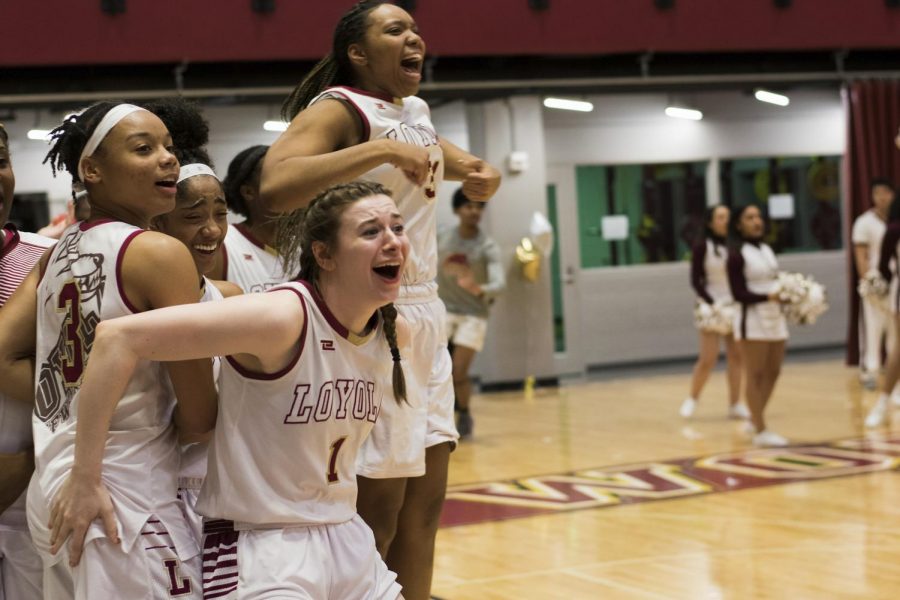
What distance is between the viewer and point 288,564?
2430 millimetres

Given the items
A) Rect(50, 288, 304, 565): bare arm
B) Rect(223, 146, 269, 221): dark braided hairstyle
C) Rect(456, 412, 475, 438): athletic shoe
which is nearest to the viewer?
Rect(50, 288, 304, 565): bare arm

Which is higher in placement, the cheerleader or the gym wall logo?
the cheerleader

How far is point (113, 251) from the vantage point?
2371mm

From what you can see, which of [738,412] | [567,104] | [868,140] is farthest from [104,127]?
[868,140]

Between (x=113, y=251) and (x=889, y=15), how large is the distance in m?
12.8

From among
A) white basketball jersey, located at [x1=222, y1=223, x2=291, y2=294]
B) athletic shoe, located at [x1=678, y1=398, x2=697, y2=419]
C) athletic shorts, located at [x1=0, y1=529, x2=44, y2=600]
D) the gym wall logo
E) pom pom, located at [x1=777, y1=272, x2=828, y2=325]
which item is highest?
white basketball jersey, located at [x1=222, y1=223, x2=291, y2=294]

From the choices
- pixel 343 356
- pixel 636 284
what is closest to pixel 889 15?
pixel 636 284

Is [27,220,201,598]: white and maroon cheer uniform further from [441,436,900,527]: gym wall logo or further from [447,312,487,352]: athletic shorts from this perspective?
[447,312,487,352]: athletic shorts

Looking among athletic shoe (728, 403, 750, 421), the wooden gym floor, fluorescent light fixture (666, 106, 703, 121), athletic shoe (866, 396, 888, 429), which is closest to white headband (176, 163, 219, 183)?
the wooden gym floor

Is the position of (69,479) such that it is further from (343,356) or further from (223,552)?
(343,356)

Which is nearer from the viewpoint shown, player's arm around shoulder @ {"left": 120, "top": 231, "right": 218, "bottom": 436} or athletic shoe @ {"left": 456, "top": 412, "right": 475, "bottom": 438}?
player's arm around shoulder @ {"left": 120, "top": 231, "right": 218, "bottom": 436}

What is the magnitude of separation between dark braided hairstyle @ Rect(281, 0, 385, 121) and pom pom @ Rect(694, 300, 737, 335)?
719 centimetres

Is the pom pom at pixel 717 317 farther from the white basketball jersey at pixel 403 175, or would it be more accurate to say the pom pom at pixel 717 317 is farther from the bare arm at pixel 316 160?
the bare arm at pixel 316 160

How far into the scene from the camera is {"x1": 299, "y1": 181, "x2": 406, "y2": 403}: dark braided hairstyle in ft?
8.46
